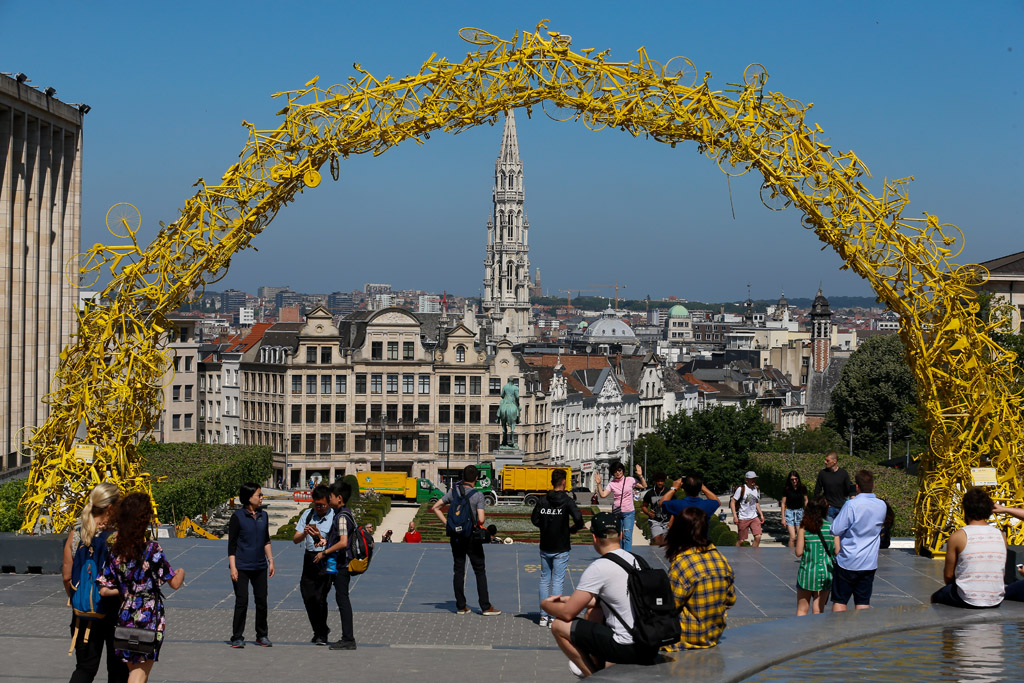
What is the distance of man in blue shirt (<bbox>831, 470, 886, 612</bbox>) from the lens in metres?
16.2

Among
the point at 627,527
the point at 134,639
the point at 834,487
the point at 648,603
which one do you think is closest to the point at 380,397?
the point at 627,527

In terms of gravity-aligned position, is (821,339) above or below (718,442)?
above

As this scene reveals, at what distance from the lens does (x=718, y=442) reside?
88.6 metres

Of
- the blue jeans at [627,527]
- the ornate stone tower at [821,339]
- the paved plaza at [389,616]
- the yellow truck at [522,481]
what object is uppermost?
the ornate stone tower at [821,339]

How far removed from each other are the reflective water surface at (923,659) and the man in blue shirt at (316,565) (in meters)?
5.88

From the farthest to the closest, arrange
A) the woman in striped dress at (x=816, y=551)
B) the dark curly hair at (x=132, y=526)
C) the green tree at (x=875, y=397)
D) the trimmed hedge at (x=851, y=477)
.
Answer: the green tree at (x=875, y=397) < the trimmed hedge at (x=851, y=477) < the woman in striped dress at (x=816, y=551) < the dark curly hair at (x=132, y=526)

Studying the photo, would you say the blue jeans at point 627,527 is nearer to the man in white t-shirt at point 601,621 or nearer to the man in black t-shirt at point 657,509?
the man in black t-shirt at point 657,509

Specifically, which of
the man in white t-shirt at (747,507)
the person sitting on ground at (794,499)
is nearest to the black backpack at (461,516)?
the person sitting on ground at (794,499)

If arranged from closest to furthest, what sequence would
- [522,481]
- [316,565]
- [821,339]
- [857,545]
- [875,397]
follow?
[857,545]
[316,565]
[522,481]
[875,397]
[821,339]

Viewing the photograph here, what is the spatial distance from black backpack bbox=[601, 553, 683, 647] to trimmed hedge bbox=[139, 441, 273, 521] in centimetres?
3081

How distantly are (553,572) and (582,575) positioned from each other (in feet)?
11.6

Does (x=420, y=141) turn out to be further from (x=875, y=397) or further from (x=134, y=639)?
(x=875, y=397)

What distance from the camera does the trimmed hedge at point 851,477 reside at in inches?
1547

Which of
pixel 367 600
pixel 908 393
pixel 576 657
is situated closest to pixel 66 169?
pixel 367 600
